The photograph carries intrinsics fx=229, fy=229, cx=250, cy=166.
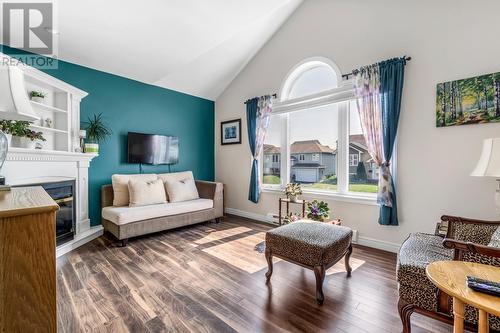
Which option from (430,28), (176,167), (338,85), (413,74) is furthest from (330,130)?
(176,167)

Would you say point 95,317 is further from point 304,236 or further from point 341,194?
point 341,194

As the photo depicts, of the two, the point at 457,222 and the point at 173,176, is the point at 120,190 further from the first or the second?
the point at 457,222

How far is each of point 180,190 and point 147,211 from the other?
753 mm

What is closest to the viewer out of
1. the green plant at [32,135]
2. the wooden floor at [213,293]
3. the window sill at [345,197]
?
the wooden floor at [213,293]

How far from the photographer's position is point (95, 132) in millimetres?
3355

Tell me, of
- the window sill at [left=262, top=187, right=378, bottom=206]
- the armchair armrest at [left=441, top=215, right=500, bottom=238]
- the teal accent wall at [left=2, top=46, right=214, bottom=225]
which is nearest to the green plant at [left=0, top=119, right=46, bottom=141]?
the teal accent wall at [left=2, top=46, right=214, bottom=225]

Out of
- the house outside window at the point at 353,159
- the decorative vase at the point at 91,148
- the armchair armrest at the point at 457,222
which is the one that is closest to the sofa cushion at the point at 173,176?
the decorative vase at the point at 91,148

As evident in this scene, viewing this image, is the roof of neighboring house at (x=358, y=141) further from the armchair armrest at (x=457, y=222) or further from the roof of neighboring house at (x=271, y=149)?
the armchair armrest at (x=457, y=222)

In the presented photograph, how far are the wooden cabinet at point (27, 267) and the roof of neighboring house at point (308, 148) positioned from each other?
3245 millimetres

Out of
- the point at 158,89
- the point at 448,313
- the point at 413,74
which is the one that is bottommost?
the point at 448,313

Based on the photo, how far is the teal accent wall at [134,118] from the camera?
3.42 m

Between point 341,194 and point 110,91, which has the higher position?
point 110,91

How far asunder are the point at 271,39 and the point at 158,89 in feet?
7.30

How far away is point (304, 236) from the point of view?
6.35ft
